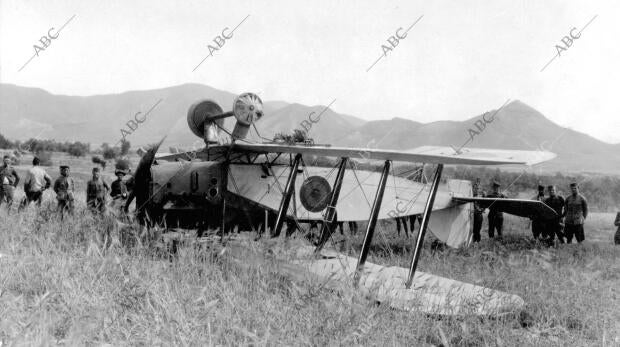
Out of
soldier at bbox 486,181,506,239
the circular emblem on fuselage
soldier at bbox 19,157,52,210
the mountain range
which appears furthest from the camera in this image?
the mountain range

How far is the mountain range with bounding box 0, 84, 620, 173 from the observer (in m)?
108

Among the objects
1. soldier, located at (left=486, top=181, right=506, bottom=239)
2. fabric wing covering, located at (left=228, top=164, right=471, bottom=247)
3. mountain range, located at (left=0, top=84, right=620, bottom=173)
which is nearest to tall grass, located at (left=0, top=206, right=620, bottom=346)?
fabric wing covering, located at (left=228, top=164, right=471, bottom=247)

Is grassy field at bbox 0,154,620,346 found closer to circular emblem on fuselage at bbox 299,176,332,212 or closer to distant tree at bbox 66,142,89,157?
circular emblem on fuselage at bbox 299,176,332,212

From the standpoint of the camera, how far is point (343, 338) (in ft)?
12.3

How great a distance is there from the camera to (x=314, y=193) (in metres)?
9.30

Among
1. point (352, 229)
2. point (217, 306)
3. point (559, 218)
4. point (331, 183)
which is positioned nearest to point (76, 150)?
point (352, 229)

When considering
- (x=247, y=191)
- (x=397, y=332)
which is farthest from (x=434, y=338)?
(x=247, y=191)

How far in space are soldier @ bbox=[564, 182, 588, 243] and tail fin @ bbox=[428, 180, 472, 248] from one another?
2.19 m

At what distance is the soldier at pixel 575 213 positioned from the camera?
1126cm

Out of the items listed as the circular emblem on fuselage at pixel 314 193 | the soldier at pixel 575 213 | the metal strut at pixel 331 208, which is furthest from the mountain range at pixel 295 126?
the metal strut at pixel 331 208

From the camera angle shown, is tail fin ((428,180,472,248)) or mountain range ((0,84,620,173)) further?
mountain range ((0,84,620,173))

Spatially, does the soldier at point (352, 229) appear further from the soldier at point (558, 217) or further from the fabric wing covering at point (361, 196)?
the soldier at point (558, 217)

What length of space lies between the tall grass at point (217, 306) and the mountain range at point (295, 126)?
84.4 m

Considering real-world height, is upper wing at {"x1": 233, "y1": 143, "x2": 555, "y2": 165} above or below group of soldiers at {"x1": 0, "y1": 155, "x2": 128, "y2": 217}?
above
